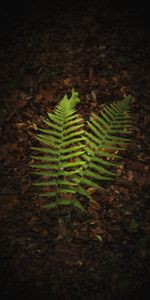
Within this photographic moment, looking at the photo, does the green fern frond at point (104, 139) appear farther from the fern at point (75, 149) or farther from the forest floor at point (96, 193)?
the forest floor at point (96, 193)

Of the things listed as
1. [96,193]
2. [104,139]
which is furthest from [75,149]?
[96,193]

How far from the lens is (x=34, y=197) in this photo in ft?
8.77

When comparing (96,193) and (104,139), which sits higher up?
(104,139)

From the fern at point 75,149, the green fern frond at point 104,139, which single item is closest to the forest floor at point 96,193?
the fern at point 75,149

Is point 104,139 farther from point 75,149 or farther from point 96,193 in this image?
point 96,193

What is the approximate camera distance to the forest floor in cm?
232

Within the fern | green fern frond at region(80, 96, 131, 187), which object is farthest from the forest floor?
green fern frond at region(80, 96, 131, 187)

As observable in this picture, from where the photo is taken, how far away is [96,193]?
2.67m

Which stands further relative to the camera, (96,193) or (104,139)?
(96,193)

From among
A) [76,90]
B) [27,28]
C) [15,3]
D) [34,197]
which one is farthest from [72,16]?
[34,197]

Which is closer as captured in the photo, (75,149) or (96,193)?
(75,149)

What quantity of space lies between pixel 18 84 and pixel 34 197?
1416mm

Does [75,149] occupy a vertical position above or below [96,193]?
above

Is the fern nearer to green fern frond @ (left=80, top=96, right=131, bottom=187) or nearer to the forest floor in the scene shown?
green fern frond @ (left=80, top=96, right=131, bottom=187)
